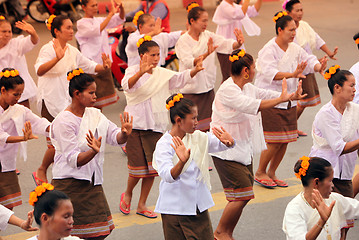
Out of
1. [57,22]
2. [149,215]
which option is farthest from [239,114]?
[57,22]

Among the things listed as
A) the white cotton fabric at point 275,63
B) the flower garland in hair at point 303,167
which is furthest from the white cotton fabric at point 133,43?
the flower garland in hair at point 303,167

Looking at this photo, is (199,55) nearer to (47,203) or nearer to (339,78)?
(339,78)

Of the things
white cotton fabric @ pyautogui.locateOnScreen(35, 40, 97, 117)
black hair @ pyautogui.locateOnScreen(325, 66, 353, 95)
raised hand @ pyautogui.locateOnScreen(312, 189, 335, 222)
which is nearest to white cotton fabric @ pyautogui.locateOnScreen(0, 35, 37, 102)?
white cotton fabric @ pyautogui.locateOnScreen(35, 40, 97, 117)

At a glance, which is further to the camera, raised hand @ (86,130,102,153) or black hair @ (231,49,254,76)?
black hair @ (231,49,254,76)

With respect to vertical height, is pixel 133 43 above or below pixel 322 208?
above

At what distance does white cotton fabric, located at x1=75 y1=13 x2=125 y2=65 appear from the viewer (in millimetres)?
8633

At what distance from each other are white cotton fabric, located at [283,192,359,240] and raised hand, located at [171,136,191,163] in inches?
29.2

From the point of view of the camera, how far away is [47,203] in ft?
13.4

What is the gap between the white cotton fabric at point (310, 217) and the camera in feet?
14.1

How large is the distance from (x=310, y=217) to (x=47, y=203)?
1668mm

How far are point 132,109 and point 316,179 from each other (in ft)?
8.37

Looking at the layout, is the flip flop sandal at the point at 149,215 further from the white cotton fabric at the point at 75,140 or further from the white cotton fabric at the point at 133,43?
the white cotton fabric at the point at 133,43

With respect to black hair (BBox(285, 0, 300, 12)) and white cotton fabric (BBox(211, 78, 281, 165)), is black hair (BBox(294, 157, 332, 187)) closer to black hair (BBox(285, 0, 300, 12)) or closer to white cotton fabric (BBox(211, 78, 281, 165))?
white cotton fabric (BBox(211, 78, 281, 165))

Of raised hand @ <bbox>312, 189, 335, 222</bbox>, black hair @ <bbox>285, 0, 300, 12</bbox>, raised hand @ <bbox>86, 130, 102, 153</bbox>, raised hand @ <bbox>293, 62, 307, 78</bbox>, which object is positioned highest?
black hair @ <bbox>285, 0, 300, 12</bbox>
